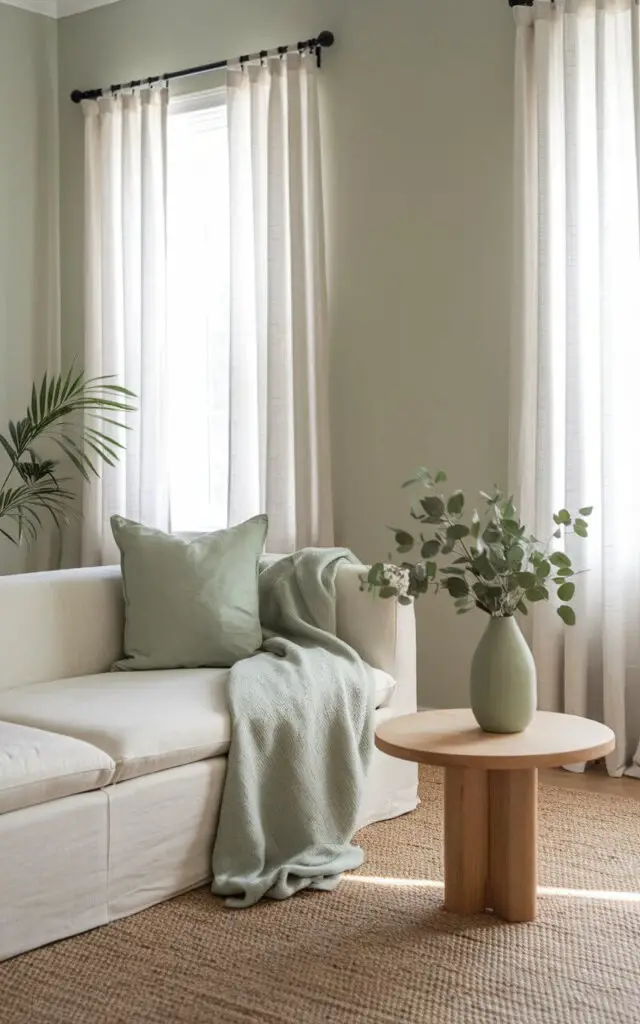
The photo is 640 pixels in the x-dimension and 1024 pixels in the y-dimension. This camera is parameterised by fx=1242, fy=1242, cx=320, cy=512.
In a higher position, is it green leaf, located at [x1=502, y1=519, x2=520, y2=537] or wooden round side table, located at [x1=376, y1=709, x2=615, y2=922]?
green leaf, located at [x1=502, y1=519, x2=520, y2=537]

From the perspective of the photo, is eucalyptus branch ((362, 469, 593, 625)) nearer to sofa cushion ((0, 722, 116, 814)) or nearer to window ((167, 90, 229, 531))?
sofa cushion ((0, 722, 116, 814))

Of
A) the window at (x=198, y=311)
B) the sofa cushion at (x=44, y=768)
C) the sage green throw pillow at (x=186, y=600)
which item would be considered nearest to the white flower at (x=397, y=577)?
the sage green throw pillow at (x=186, y=600)

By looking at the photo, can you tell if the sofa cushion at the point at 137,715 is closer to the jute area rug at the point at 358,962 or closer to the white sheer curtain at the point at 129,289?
the jute area rug at the point at 358,962

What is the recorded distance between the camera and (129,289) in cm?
533

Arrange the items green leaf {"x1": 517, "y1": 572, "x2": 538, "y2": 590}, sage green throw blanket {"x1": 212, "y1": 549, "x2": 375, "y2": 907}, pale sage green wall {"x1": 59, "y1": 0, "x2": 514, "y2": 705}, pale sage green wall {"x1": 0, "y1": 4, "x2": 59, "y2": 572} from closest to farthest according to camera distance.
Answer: green leaf {"x1": 517, "y1": 572, "x2": 538, "y2": 590} < sage green throw blanket {"x1": 212, "y1": 549, "x2": 375, "y2": 907} < pale sage green wall {"x1": 59, "y1": 0, "x2": 514, "y2": 705} < pale sage green wall {"x1": 0, "y1": 4, "x2": 59, "y2": 572}

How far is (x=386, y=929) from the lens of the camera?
8.82ft

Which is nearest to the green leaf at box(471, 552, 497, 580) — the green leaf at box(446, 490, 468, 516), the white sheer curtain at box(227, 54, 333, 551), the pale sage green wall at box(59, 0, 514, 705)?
the green leaf at box(446, 490, 468, 516)

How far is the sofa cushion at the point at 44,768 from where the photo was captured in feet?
8.29

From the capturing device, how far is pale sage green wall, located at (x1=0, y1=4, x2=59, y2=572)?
5.49 m

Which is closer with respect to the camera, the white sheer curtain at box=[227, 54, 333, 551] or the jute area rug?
the jute area rug

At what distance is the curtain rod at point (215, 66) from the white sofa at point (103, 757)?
2.23 m

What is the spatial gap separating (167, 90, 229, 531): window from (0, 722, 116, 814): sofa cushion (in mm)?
2488

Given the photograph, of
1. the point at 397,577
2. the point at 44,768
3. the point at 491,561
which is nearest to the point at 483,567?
the point at 491,561

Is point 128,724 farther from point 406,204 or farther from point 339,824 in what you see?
point 406,204
